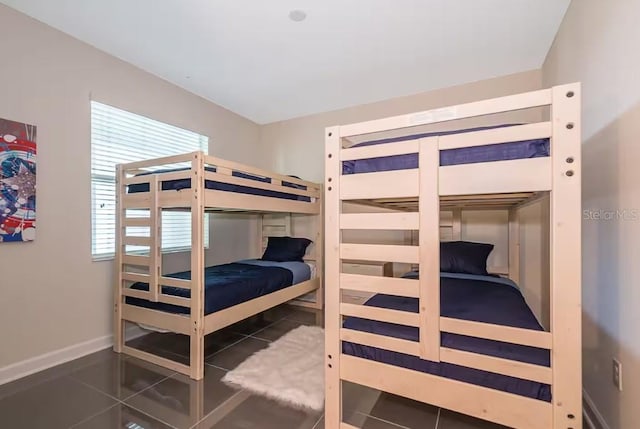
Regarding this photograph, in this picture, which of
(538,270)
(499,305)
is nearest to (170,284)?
(499,305)

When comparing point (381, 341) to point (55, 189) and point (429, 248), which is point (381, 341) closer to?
point (429, 248)

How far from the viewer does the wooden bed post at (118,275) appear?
2449 millimetres

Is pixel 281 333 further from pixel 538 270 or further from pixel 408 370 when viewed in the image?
pixel 538 270

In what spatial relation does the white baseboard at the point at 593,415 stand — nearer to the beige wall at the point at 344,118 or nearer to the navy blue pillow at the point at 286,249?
the beige wall at the point at 344,118

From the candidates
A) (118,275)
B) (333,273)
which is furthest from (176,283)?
(333,273)

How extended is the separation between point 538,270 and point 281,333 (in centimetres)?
261

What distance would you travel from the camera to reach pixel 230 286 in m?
2.39

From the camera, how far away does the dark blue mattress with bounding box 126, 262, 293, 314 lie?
2.23m

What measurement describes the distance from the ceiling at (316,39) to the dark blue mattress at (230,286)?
2004 mm

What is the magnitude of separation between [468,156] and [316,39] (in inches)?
72.0

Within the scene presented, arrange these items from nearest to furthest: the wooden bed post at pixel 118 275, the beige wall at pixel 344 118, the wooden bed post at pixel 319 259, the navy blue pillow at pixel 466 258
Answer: the wooden bed post at pixel 118 275, the navy blue pillow at pixel 466 258, the beige wall at pixel 344 118, the wooden bed post at pixel 319 259

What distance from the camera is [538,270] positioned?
2.87 meters

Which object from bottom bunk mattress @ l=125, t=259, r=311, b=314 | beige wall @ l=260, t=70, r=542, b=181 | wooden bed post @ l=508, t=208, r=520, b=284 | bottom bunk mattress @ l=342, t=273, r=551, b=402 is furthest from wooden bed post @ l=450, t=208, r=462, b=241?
bottom bunk mattress @ l=125, t=259, r=311, b=314

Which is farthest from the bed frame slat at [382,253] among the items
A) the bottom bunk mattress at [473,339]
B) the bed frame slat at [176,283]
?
the bed frame slat at [176,283]
